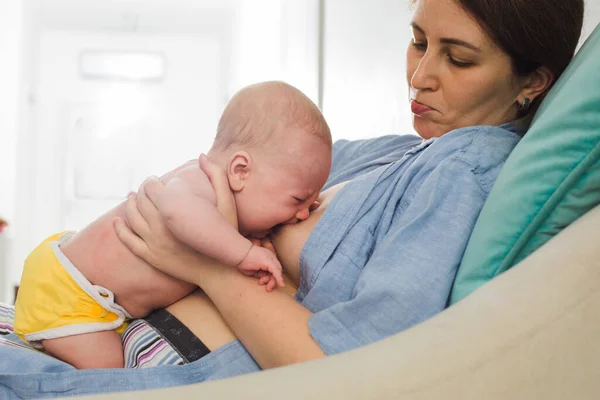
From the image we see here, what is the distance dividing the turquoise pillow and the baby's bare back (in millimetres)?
488

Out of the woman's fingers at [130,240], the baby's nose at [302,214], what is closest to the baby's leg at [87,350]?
the woman's fingers at [130,240]

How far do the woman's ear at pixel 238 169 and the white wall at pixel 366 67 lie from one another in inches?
48.7

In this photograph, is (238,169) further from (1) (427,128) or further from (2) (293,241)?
(1) (427,128)

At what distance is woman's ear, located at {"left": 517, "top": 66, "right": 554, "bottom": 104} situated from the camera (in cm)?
110

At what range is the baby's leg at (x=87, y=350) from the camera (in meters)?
0.98

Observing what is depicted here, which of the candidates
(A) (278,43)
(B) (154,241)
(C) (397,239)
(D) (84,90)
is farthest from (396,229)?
(D) (84,90)

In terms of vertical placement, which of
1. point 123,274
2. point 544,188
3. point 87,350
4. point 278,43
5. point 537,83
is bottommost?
point 87,350

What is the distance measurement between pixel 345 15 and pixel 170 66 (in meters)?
3.99

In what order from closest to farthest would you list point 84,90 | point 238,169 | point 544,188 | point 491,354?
1. point 491,354
2. point 544,188
3. point 238,169
4. point 84,90

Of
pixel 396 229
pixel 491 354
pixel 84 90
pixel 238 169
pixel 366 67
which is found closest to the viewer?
pixel 491 354

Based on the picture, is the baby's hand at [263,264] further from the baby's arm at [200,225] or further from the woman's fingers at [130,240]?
the woman's fingers at [130,240]

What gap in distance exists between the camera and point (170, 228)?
37.9 inches

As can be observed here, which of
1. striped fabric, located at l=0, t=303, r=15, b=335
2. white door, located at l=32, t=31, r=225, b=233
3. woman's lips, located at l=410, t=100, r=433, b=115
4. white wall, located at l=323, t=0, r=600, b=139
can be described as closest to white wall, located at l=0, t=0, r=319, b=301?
white door, located at l=32, t=31, r=225, b=233

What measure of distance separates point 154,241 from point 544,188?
0.59 meters
